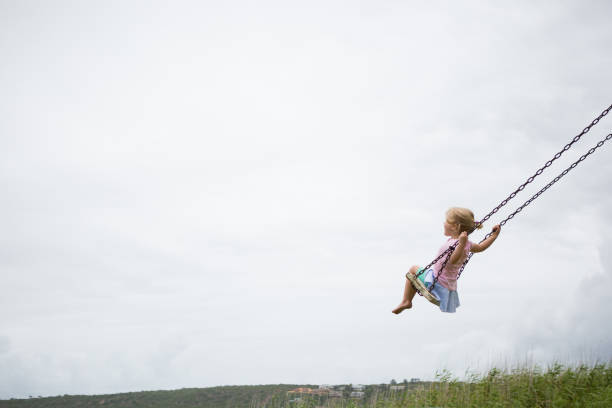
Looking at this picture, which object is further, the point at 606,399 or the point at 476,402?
the point at 476,402

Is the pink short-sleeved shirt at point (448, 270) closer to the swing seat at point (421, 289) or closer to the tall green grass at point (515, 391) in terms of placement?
the swing seat at point (421, 289)

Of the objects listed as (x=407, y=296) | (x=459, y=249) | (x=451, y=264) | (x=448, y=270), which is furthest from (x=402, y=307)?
(x=459, y=249)

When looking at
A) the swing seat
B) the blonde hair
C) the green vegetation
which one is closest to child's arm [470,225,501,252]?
the blonde hair

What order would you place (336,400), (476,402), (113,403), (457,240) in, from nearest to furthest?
(457,240) → (476,402) → (336,400) → (113,403)

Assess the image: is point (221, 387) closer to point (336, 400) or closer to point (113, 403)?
point (113, 403)

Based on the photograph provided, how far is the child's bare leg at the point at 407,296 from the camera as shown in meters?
8.34

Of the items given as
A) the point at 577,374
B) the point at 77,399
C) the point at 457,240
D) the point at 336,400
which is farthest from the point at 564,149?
the point at 77,399

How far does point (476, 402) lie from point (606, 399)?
3.46 m

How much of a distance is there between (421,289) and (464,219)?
130 cm

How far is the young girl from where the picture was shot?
7863 millimetres

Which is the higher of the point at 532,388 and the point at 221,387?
the point at 532,388

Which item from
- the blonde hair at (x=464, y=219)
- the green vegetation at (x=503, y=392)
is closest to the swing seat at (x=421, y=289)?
the blonde hair at (x=464, y=219)

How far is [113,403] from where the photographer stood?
4459cm

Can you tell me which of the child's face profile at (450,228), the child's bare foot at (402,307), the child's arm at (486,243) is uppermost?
the child's face profile at (450,228)
